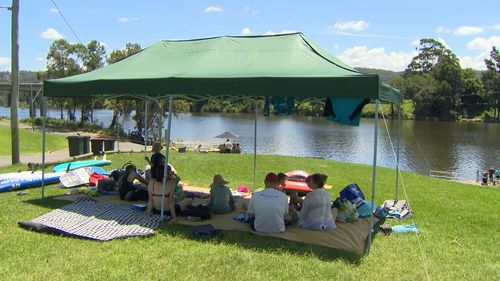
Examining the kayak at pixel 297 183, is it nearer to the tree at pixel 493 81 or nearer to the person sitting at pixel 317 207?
the person sitting at pixel 317 207

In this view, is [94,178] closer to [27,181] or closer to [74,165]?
[27,181]

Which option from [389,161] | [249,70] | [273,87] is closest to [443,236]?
[273,87]

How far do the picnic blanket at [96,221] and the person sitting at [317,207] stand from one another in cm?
246

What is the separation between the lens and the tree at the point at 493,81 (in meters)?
104

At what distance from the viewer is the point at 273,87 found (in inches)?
283

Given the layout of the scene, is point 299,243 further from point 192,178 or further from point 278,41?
point 192,178

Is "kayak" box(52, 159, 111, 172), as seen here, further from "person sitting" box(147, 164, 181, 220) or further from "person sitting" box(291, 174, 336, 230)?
"person sitting" box(291, 174, 336, 230)

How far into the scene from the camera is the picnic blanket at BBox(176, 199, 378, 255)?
22.0 feet

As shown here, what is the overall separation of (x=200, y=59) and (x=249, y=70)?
1538 mm

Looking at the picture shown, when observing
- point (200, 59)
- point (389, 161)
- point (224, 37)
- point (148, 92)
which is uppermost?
point (224, 37)

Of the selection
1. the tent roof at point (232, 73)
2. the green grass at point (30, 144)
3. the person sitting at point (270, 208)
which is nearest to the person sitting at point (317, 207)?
the person sitting at point (270, 208)

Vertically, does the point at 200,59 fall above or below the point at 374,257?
above

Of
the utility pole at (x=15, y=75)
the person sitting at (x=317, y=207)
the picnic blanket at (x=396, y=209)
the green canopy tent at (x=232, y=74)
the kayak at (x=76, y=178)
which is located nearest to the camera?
the green canopy tent at (x=232, y=74)

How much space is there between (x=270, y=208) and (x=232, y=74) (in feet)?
7.51
